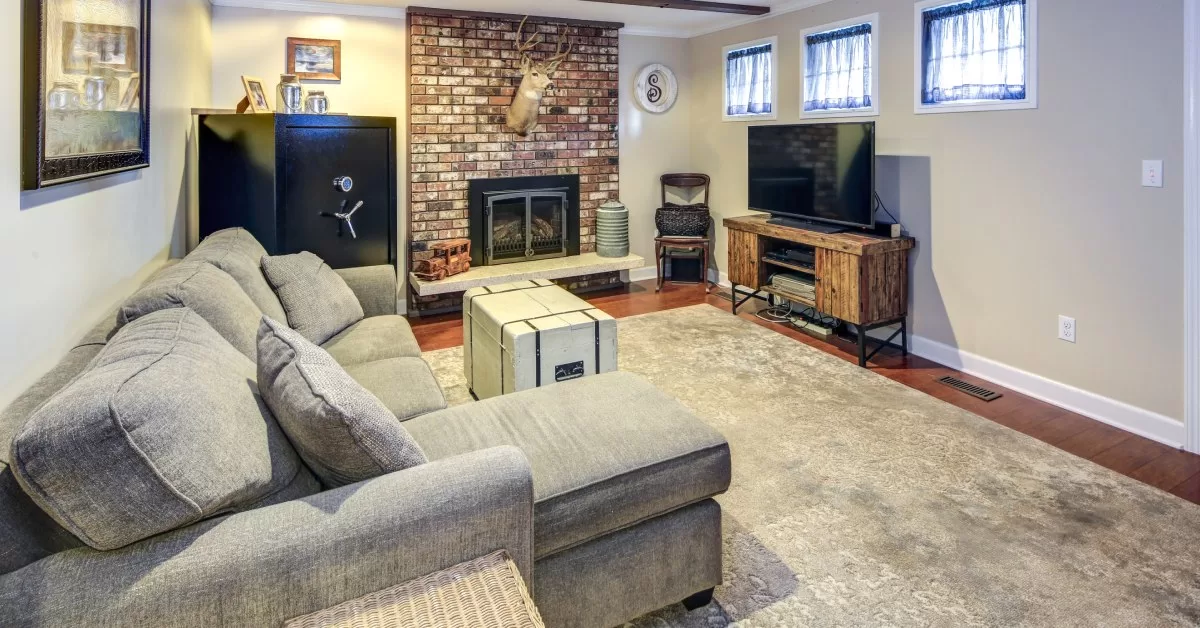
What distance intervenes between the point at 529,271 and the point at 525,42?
6.03ft

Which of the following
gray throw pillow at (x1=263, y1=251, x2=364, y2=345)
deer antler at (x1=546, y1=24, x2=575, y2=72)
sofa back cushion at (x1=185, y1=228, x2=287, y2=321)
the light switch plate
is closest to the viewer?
sofa back cushion at (x1=185, y1=228, x2=287, y2=321)

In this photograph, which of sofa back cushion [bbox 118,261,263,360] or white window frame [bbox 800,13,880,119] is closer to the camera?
sofa back cushion [bbox 118,261,263,360]

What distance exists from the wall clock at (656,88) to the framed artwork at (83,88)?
424cm

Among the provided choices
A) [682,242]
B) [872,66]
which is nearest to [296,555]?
[872,66]

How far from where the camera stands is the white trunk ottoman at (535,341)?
9.24 feet

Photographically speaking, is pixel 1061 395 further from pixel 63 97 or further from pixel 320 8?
pixel 320 8

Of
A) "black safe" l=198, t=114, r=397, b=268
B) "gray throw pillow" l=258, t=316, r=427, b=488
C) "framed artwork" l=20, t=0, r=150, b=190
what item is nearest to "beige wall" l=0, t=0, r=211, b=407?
"framed artwork" l=20, t=0, r=150, b=190

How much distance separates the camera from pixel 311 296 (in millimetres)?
2922

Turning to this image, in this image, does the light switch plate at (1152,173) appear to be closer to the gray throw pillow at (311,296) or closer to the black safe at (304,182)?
the gray throw pillow at (311,296)

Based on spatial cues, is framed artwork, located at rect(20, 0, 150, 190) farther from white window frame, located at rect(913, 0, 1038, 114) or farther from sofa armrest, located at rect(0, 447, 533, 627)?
white window frame, located at rect(913, 0, 1038, 114)

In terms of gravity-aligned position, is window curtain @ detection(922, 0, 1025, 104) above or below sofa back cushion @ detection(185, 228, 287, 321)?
above

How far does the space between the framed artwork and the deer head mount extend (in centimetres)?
306

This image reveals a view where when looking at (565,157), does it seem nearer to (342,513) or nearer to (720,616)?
(720,616)

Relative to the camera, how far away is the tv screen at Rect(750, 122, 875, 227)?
162 inches
